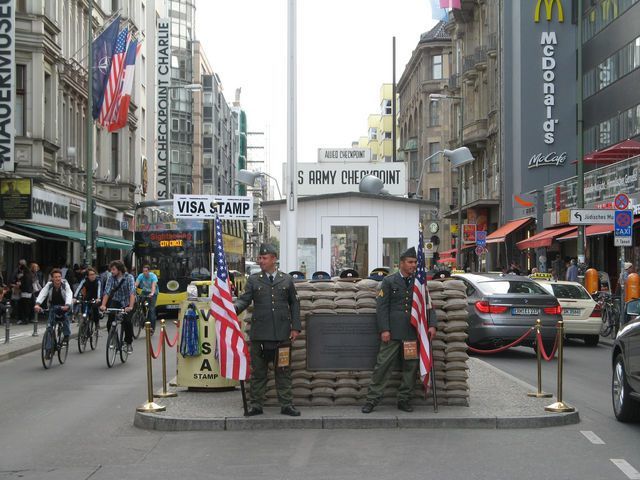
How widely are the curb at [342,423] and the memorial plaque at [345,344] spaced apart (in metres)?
0.99

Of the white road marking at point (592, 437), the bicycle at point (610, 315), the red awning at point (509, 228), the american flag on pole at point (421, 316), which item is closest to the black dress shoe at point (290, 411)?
the american flag on pole at point (421, 316)

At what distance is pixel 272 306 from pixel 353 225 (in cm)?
775

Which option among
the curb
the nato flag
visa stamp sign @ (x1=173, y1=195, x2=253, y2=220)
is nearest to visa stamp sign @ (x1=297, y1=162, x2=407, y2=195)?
visa stamp sign @ (x1=173, y1=195, x2=253, y2=220)

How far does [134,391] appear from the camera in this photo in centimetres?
1305

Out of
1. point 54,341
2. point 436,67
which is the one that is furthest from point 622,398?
point 436,67

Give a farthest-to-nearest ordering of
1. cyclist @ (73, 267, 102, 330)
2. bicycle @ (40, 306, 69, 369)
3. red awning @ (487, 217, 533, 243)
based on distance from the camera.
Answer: red awning @ (487, 217, 533, 243) < cyclist @ (73, 267, 102, 330) < bicycle @ (40, 306, 69, 369)

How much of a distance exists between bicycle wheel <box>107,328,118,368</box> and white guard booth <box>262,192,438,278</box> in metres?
3.38

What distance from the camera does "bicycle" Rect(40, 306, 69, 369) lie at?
54.1 feet

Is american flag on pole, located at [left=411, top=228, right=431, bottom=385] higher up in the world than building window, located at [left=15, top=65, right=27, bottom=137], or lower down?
lower down

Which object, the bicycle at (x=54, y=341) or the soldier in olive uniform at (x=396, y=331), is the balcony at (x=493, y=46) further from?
the soldier in olive uniform at (x=396, y=331)

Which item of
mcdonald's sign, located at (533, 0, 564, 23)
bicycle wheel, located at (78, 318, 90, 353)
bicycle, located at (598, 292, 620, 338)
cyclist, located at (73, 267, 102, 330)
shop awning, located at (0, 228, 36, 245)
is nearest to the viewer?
bicycle wheel, located at (78, 318, 90, 353)

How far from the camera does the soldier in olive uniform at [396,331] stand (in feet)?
33.3

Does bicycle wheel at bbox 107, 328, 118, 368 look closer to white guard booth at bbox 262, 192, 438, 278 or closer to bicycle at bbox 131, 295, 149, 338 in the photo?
white guard booth at bbox 262, 192, 438, 278

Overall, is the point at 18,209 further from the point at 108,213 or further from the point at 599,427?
the point at 599,427
